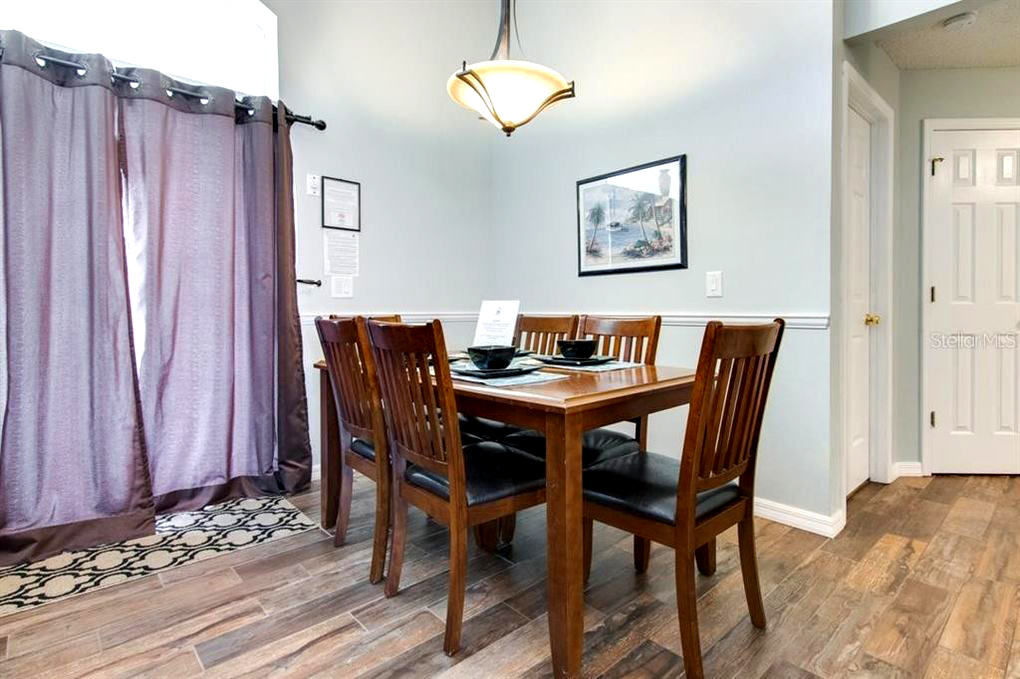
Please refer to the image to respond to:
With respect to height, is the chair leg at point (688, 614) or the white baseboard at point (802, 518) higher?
the chair leg at point (688, 614)

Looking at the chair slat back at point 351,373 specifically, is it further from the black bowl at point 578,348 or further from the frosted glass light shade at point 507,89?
the frosted glass light shade at point 507,89

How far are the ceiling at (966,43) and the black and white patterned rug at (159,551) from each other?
139 inches

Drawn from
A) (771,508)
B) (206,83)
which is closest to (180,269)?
(206,83)

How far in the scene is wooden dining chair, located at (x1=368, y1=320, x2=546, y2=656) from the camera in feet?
4.75

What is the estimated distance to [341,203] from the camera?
10.3ft

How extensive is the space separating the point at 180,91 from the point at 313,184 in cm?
74

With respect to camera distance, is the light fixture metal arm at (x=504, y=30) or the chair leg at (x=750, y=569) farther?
the light fixture metal arm at (x=504, y=30)

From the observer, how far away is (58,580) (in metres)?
1.94

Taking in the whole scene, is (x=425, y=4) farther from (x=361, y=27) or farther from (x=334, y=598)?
(x=334, y=598)

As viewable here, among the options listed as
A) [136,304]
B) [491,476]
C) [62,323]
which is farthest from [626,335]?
A: [62,323]

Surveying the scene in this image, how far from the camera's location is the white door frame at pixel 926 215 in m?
2.96

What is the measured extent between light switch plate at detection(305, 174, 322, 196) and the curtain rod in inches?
10.7

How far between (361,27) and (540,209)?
5.07 ft

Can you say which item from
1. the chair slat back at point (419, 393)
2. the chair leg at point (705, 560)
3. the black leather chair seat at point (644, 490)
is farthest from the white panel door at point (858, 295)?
the chair slat back at point (419, 393)
